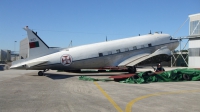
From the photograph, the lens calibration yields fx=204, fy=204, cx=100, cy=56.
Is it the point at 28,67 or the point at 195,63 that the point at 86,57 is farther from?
the point at 195,63

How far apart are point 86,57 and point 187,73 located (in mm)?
11855

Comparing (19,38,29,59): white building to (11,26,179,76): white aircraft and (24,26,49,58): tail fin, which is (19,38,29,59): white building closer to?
(11,26,179,76): white aircraft

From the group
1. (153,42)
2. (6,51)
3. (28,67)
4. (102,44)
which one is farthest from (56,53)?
(6,51)

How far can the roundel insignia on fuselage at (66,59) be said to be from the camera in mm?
24953

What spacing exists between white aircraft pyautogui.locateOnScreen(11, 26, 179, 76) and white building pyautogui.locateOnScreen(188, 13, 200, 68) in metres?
27.1

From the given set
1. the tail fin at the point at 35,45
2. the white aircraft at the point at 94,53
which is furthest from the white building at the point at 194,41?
the tail fin at the point at 35,45

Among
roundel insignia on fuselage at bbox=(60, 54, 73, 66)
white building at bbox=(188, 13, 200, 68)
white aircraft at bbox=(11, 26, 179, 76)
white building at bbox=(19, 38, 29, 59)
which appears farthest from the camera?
white building at bbox=(19, 38, 29, 59)

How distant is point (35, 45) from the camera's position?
2491 centimetres

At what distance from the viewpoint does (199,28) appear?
54.7 metres

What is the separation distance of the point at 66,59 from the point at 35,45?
4147 millimetres

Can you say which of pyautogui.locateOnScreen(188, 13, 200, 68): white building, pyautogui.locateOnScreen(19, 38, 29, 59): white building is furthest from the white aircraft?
pyautogui.locateOnScreen(19, 38, 29, 59): white building

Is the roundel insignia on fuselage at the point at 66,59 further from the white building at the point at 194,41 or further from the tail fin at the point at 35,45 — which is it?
the white building at the point at 194,41

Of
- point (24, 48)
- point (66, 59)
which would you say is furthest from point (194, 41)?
point (24, 48)

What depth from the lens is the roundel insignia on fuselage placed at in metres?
25.0
